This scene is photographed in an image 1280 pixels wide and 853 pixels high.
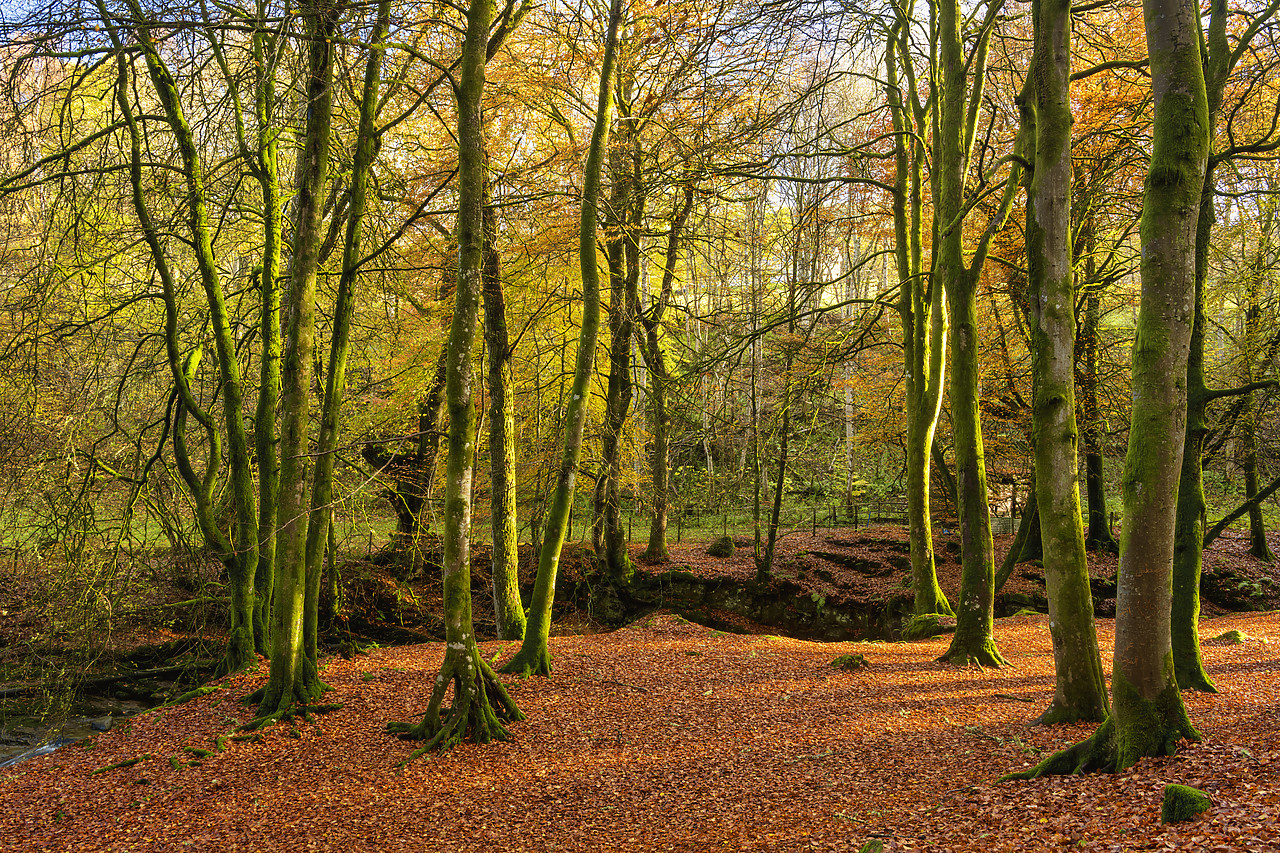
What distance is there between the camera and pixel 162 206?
975cm

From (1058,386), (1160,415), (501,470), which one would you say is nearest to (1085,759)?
(1160,415)

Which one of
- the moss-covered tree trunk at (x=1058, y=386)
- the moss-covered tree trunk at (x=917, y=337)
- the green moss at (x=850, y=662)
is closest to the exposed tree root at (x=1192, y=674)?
the moss-covered tree trunk at (x=1058, y=386)

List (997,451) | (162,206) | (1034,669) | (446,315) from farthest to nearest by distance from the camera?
1. (997,451)
2. (446,315)
3. (162,206)
4. (1034,669)

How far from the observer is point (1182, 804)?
327 cm

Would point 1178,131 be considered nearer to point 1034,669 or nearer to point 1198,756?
point 1198,756

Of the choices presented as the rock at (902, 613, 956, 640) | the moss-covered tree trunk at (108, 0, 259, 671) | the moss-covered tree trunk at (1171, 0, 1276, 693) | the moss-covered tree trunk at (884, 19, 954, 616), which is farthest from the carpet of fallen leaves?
the moss-covered tree trunk at (884, 19, 954, 616)

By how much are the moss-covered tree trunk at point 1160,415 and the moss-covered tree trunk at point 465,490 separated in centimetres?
453

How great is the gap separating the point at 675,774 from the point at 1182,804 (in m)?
3.26

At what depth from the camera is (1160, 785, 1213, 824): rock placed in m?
3.23

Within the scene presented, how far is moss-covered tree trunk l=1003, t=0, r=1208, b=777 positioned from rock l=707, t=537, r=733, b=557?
47.2 feet

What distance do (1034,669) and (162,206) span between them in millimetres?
12115

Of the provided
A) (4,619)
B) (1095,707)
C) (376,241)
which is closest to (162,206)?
(376,241)

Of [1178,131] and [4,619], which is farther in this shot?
[4,619]

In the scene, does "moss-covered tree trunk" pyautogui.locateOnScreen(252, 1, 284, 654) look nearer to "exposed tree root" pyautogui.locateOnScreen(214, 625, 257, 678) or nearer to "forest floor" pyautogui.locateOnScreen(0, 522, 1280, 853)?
"exposed tree root" pyautogui.locateOnScreen(214, 625, 257, 678)
